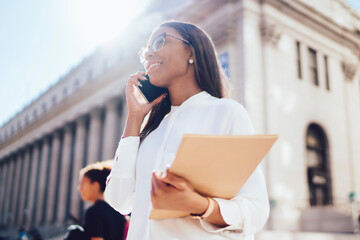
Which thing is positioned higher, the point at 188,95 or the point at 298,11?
the point at 298,11

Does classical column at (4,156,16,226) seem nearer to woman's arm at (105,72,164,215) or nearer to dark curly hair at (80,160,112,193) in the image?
dark curly hair at (80,160,112,193)

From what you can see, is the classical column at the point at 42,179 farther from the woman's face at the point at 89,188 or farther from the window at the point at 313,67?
the woman's face at the point at 89,188

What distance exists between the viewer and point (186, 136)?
1.37 meters

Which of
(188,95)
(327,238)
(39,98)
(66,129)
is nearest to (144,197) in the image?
(188,95)

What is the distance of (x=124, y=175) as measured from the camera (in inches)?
81.3

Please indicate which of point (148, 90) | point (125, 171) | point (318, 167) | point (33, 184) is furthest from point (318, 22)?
point (33, 184)

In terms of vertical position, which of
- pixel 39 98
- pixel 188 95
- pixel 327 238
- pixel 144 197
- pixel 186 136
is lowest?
pixel 327 238

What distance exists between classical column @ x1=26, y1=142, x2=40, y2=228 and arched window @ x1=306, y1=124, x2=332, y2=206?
114 ft

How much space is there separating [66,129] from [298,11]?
26.4 metres

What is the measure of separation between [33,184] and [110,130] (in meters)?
21.5

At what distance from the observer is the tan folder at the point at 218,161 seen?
1.42m

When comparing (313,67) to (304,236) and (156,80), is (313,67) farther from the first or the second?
(156,80)

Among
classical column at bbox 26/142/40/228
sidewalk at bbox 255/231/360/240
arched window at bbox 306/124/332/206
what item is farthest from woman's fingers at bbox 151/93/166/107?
classical column at bbox 26/142/40/228

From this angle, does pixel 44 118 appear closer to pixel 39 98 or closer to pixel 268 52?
pixel 39 98
